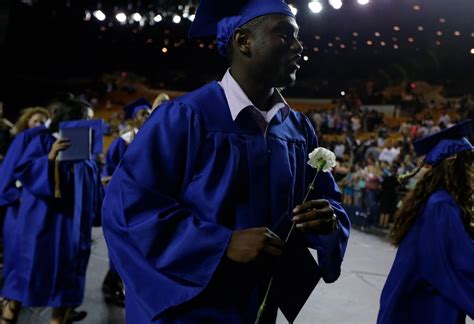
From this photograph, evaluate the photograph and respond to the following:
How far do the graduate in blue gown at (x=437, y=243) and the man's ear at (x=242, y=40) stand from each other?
1.66 meters

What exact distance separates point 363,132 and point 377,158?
5.22 meters

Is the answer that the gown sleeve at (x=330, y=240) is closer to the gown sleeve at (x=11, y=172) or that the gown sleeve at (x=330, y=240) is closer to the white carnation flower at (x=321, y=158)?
the white carnation flower at (x=321, y=158)

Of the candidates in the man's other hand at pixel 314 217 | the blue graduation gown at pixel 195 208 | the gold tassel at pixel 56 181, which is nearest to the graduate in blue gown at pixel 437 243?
the blue graduation gown at pixel 195 208

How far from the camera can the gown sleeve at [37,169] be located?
4.05 metres

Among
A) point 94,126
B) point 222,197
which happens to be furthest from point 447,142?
point 94,126

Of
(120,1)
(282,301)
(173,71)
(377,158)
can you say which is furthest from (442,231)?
(173,71)

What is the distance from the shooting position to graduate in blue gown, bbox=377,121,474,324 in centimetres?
273

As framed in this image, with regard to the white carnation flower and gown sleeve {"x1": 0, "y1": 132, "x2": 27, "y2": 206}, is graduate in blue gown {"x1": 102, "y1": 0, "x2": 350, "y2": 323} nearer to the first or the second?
the white carnation flower

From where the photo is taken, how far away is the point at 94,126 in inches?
166

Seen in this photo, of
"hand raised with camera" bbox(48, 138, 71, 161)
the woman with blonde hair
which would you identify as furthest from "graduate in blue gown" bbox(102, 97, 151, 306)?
"hand raised with camera" bbox(48, 138, 71, 161)

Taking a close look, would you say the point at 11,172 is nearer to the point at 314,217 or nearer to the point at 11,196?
the point at 11,196

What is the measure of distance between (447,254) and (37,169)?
2.97 m

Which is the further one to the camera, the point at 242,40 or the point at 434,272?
the point at 434,272

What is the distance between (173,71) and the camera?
24.0m
